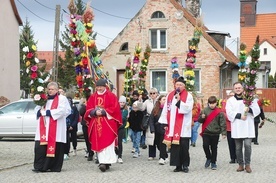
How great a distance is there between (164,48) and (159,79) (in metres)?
2.12

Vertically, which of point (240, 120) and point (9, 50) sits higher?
point (9, 50)

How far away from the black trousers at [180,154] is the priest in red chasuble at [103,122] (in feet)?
3.95

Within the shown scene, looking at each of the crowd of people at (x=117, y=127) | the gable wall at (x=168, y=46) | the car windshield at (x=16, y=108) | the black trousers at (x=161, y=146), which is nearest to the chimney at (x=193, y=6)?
the gable wall at (x=168, y=46)

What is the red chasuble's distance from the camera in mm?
12492

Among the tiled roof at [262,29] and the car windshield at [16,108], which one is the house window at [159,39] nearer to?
the car windshield at [16,108]

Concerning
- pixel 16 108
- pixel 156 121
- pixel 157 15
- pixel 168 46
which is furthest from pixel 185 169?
pixel 157 15

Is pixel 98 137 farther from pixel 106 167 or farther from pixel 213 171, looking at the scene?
pixel 213 171

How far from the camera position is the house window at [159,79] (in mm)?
41062

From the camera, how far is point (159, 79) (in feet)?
135

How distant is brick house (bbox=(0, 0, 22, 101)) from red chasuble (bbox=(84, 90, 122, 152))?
2334 cm

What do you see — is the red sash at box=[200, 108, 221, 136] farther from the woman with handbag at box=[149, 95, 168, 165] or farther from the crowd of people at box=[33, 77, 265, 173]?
the woman with handbag at box=[149, 95, 168, 165]

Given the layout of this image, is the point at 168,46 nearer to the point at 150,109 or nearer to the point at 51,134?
the point at 150,109

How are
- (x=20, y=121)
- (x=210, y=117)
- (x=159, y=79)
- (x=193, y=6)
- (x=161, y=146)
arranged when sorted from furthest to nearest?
(x=193, y=6) → (x=159, y=79) → (x=20, y=121) → (x=161, y=146) → (x=210, y=117)

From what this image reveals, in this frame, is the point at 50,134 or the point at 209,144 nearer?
the point at 50,134
